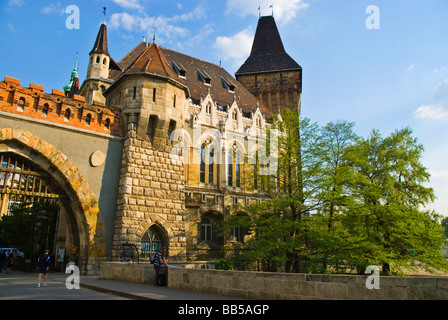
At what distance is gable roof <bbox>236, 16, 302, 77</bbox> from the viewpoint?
33.4 metres

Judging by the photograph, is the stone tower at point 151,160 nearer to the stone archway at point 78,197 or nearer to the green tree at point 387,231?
the stone archway at point 78,197

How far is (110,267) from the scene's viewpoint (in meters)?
12.4

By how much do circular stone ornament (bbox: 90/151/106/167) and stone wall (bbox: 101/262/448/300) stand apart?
23.3 feet

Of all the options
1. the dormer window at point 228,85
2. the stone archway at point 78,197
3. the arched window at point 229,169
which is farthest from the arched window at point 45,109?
the dormer window at point 228,85

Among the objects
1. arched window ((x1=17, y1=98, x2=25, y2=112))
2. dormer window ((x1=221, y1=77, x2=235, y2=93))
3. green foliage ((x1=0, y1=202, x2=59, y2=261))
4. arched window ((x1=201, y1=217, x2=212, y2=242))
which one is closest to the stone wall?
arched window ((x1=17, y1=98, x2=25, y2=112))

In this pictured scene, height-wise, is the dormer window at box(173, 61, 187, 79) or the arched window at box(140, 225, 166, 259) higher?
the dormer window at box(173, 61, 187, 79)

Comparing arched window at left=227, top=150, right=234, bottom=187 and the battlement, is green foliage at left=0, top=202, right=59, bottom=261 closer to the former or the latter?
the battlement

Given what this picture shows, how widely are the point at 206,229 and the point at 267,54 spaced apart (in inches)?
826

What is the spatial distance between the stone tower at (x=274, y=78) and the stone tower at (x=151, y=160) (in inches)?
673

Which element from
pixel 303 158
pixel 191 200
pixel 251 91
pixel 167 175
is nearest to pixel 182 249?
pixel 167 175

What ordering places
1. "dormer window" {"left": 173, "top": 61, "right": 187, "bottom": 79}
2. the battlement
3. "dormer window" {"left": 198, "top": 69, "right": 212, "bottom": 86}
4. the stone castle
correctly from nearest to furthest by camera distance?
1. the battlement
2. the stone castle
3. "dormer window" {"left": 173, "top": 61, "right": 187, "bottom": 79}
4. "dormer window" {"left": 198, "top": 69, "right": 212, "bottom": 86}
